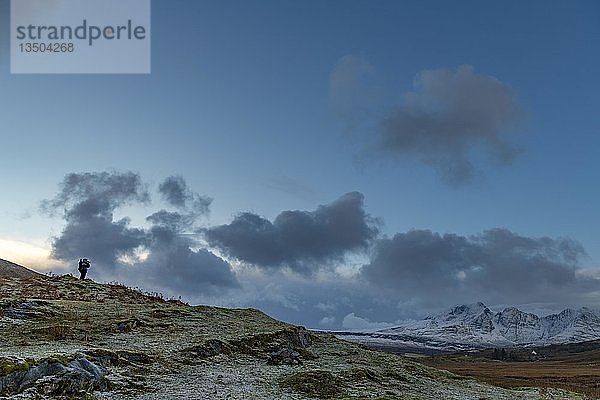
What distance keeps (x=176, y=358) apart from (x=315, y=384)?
1197cm

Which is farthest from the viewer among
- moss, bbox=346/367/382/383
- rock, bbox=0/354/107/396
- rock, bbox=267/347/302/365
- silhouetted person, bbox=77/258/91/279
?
silhouetted person, bbox=77/258/91/279

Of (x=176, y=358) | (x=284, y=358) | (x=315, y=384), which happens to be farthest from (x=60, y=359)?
(x=284, y=358)

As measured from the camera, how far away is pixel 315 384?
43406 mm

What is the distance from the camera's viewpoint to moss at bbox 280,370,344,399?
4134cm

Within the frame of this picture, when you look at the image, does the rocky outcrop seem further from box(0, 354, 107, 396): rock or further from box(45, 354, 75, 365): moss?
box(45, 354, 75, 365): moss

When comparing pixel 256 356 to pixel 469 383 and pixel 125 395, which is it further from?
pixel 469 383

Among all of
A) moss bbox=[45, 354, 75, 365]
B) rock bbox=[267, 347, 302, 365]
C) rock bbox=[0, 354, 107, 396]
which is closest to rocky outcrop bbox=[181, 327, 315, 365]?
rock bbox=[267, 347, 302, 365]

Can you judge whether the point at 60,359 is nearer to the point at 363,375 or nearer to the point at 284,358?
the point at 284,358

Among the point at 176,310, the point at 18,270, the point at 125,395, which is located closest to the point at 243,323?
the point at 176,310

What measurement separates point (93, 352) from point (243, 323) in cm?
2807

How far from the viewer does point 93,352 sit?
39625mm

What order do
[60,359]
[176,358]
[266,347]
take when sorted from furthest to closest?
[266,347]
[176,358]
[60,359]

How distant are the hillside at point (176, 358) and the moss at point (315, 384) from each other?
10 centimetres

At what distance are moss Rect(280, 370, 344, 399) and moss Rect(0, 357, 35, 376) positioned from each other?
18406 millimetres
